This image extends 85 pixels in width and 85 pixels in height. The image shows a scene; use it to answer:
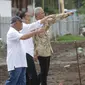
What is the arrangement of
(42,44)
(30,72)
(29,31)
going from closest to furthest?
(29,31) → (30,72) → (42,44)

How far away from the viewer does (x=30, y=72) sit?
9180 millimetres

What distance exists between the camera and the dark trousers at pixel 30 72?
9055 mm

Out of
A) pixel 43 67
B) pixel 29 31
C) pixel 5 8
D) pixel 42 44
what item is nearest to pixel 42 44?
pixel 42 44

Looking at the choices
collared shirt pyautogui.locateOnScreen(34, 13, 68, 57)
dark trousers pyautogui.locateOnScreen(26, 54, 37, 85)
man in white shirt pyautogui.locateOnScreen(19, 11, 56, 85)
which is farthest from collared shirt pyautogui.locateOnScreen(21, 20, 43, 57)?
collared shirt pyautogui.locateOnScreen(34, 13, 68, 57)

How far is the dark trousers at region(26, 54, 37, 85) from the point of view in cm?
905

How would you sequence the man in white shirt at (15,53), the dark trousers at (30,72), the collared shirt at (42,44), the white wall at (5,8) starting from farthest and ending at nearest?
the white wall at (5,8) < the collared shirt at (42,44) < the dark trousers at (30,72) < the man in white shirt at (15,53)

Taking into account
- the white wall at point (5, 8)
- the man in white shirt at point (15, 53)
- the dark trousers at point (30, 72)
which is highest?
the white wall at point (5, 8)

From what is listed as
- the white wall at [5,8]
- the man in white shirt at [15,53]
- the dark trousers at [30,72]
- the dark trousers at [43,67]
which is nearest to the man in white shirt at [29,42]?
the dark trousers at [30,72]

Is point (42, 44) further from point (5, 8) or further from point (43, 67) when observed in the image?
point (5, 8)

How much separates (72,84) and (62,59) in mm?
6449

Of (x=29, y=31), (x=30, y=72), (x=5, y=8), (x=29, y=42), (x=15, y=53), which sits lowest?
(x=30, y=72)

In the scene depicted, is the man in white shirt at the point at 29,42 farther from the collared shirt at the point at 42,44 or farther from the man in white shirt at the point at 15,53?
the man in white shirt at the point at 15,53

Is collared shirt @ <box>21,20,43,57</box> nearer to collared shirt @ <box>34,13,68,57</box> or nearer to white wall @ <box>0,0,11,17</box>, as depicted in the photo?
collared shirt @ <box>34,13,68,57</box>

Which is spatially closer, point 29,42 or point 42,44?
point 29,42
